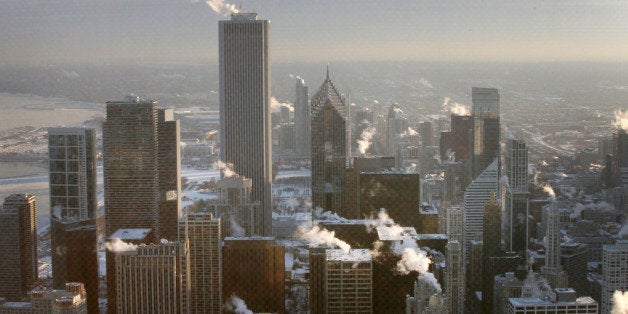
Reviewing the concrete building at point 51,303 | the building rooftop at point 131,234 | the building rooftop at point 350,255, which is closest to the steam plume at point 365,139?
the building rooftop at point 350,255

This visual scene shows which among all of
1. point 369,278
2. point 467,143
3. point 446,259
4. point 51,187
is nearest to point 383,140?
point 467,143

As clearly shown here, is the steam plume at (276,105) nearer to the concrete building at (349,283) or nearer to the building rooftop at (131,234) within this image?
the building rooftop at (131,234)

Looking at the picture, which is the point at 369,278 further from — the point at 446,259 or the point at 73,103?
the point at 73,103

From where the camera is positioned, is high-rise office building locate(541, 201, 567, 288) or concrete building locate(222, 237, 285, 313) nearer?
high-rise office building locate(541, 201, 567, 288)

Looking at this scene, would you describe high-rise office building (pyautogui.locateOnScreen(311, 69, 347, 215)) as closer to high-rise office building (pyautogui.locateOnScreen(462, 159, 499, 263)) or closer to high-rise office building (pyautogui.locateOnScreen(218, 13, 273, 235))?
high-rise office building (pyautogui.locateOnScreen(218, 13, 273, 235))

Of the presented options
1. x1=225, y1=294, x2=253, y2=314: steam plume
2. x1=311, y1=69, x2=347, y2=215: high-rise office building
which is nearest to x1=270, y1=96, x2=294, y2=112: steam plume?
x1=311, y1=69, x2=347, y2=215: high-rise office building
